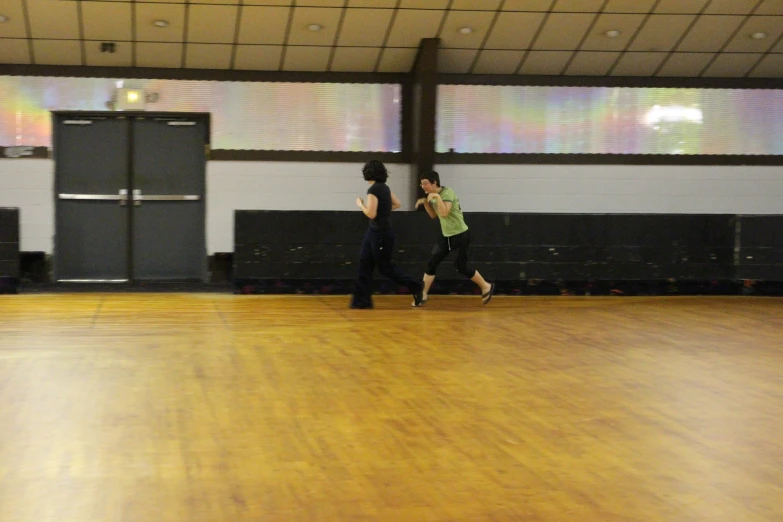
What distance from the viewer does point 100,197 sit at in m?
13.3

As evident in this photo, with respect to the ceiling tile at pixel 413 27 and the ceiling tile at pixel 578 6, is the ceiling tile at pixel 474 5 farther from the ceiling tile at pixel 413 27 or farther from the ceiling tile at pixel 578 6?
the ceiling tile at pixel 578 6

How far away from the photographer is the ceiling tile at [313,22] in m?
12.2

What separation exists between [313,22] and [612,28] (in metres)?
3.95

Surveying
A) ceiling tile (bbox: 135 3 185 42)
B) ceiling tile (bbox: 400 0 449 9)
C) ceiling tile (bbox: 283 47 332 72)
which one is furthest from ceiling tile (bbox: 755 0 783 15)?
ceiling tile (bbox: 135 3 185 42)

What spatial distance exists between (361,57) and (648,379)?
802 cm

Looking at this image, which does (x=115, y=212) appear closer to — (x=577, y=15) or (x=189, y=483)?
(x=577, y=15)

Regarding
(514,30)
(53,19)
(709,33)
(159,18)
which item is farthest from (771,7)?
(53,19)

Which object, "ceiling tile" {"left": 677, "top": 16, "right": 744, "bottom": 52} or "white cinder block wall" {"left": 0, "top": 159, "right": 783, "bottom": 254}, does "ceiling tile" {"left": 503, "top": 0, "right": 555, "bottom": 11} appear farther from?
"white cinder block wall" {"left": 0, "top": 159, "right": 783, "bottom": 254}

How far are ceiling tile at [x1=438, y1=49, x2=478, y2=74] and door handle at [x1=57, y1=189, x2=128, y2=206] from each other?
4.72 meters

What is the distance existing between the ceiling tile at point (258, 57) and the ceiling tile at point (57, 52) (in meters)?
2.07

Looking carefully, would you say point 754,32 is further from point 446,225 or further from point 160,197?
point 160,197

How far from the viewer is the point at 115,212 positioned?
13.4 meters

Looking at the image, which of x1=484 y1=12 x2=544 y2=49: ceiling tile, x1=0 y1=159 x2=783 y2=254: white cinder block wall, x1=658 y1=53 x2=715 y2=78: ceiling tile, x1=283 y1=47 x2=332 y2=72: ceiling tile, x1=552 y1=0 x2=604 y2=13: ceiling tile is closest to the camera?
x1=552 y1=0 x2=604 y2=13: ceiling tile

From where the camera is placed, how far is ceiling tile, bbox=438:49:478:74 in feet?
43.0
